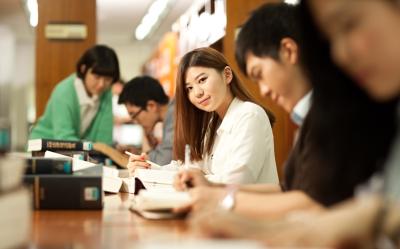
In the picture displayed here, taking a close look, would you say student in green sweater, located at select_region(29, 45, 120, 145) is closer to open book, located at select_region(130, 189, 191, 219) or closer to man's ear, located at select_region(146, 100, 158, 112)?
man's ear, located at select_region(146, 100, 158, 112)

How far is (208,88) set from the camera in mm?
2748

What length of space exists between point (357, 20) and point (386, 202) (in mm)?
332

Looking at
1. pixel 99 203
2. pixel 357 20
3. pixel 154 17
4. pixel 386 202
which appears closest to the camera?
pixel 386 202

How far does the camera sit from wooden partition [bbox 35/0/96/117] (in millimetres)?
5145

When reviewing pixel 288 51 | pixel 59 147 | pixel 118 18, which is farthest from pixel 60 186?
pixel 118 18

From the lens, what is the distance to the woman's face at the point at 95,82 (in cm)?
413

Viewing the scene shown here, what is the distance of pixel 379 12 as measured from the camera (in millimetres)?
1084

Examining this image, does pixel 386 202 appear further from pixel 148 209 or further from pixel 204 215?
pixel 148 209

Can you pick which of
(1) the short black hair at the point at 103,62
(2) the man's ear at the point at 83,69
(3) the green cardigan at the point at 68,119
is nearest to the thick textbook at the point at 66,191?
(3) the green cardigan at the point at 68,119

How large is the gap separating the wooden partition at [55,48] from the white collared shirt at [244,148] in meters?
2.77

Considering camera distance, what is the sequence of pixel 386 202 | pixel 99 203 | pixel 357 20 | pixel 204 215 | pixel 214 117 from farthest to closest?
pixel 214 117 → pixel 99 203 → pixel 204 215 → pixel 357 20 → pixel 386 202

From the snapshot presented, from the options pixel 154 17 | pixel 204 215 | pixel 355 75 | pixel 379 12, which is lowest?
pixel 204 215

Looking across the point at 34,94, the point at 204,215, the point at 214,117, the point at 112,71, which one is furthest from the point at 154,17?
the point at 204,215

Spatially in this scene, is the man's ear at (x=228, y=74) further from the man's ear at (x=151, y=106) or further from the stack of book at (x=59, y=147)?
the man's ear at (x=151, y=106)
